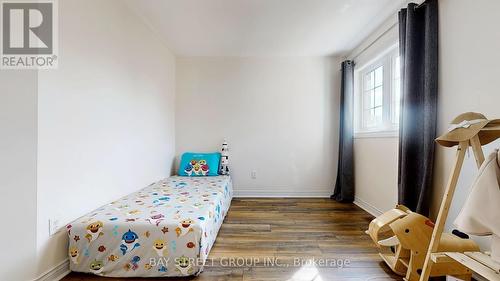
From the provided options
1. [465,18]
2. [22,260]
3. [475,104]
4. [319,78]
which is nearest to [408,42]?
[465,18]

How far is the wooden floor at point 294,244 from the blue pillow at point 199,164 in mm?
668

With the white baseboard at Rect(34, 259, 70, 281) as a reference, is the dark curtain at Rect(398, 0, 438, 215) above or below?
above

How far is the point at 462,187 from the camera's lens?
5.83 ft

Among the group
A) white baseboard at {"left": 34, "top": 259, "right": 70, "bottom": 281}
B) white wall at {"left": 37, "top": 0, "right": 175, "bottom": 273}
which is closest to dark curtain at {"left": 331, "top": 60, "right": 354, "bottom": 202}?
white wall at {"left": 37, "top": 0, "right": 175, "bottom": 273}

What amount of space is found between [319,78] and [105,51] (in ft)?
9.70

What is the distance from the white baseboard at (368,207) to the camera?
9.85ft

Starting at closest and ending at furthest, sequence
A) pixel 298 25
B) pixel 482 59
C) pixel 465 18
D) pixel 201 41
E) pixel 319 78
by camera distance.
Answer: pixel 482 59 < pixel 465 18 < pixel 298 25 < pixel 201 41 < pixel 319 78

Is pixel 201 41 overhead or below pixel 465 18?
overhead

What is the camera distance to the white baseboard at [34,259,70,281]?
1592 mm

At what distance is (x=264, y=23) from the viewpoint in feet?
9.32

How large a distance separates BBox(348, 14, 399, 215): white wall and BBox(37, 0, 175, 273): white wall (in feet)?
9.03

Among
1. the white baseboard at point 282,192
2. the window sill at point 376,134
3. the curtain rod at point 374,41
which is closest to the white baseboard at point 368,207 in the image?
the white baseboard at point 282,192

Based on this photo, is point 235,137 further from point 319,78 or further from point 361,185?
point 361,185

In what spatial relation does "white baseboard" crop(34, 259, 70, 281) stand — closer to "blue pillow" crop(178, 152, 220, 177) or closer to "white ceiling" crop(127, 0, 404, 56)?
"blue pillow" crop(178, 152, 220, 177)
